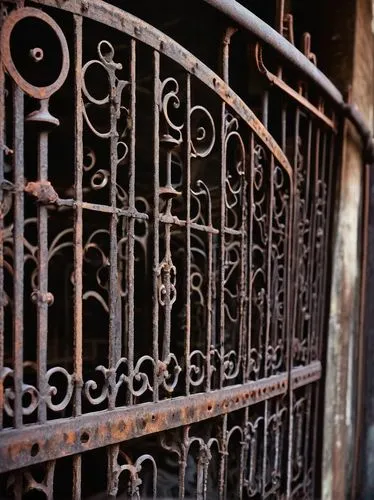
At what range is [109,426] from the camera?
4.79 ft

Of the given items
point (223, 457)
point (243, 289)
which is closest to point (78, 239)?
point (243, 289)

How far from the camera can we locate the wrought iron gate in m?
1.30

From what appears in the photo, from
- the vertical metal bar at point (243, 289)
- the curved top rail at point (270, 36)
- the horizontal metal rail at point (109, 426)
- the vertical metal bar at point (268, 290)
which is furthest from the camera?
the vertical metal bar at point (268, 290)

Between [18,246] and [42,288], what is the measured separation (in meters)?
0.13

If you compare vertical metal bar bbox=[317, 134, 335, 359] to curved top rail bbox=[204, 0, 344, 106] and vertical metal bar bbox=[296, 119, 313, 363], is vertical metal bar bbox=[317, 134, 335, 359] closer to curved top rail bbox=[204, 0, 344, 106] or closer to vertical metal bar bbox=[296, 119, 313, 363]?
vertical metal bar bbox=[296, 119, 313, 363]

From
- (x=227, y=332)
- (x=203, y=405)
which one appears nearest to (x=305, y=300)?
(x=227, y=332)

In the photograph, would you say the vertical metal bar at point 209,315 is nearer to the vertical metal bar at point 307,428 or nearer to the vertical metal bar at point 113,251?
the vertical metal bar at point 113,251

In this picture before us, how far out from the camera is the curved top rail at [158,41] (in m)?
1.39

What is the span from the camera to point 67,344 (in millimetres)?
4051

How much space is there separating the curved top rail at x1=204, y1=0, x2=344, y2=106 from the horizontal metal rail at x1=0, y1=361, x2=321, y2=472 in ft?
4.50

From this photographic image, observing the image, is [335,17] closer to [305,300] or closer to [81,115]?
[305,300]

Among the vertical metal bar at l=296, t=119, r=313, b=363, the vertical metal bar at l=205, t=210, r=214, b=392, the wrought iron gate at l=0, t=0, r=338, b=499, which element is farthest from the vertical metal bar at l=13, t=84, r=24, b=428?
the vertical metal bar at l=296, t=119, r=313, b=363

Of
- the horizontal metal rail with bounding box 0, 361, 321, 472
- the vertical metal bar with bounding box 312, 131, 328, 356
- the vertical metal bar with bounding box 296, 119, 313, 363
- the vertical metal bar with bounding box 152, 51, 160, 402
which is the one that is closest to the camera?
the horizontal metal rail with bounding box 0, 361, 321, 472

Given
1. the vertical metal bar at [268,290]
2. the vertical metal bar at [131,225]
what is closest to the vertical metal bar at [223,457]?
the vertical metal bar at [268,290]
